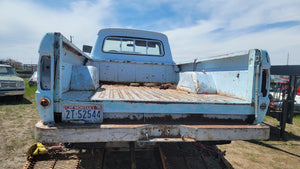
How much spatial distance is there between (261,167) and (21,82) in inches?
384

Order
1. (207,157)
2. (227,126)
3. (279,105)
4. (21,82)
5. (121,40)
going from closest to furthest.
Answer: (227,126)
(207,157)
(121,40)
(279,105)
(21,82)

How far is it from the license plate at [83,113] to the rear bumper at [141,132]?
0.25 feet

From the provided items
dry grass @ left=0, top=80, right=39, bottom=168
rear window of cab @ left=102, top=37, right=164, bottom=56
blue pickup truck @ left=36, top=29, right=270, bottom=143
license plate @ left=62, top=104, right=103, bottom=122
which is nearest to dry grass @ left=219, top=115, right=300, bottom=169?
blue pickup truck @ left=36, top=29, right=270, bottom=143

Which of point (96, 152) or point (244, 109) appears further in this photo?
point (96, 152)

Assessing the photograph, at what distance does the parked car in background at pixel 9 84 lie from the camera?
25.4 ft

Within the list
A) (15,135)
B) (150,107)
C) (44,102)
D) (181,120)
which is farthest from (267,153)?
(15,135)

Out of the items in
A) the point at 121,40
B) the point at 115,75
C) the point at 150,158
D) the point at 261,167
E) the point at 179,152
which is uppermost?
the point at 121,40

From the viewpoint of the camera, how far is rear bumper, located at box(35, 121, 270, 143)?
1.71 metres

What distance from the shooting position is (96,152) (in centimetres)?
248

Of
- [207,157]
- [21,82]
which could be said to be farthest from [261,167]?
[21,82]

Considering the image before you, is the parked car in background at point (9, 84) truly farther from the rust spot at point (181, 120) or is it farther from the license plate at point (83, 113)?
the rust spot at point (181, 120)

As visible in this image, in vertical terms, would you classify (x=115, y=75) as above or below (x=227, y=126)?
above

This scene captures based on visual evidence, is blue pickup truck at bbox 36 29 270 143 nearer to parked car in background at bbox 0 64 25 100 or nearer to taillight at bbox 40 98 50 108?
taillight at bbox 40 98 50 108

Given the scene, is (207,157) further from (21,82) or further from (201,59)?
(21,82)
